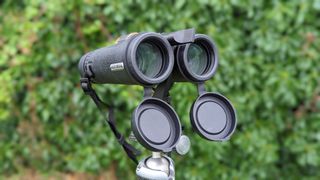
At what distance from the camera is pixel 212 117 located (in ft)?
4.07

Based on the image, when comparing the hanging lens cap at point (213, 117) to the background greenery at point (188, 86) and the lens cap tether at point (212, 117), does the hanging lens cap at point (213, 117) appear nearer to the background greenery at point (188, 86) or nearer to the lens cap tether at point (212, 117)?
the lens cap tether at point (212, 117)

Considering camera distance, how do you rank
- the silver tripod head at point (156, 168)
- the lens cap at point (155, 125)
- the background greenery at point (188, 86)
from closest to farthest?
the lens cap at point (155, 125) → the silver tripod head at point (156, 168) → the background greenery at point (188, 86)

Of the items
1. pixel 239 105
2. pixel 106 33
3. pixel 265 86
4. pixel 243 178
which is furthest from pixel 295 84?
pixel 106 33

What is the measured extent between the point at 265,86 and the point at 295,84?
16 cm

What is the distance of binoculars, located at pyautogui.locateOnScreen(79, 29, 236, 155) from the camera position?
1.11 m

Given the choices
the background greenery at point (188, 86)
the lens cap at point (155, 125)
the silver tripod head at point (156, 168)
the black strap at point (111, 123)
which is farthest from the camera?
the background greenery at point (188, 86)

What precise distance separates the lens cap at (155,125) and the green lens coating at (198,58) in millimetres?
188

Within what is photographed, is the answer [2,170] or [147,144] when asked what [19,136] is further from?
[147,144]

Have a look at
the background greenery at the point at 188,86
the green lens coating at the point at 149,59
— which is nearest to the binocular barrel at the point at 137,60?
the green lens coating at the point at 149,59

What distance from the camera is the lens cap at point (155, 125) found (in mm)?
1081

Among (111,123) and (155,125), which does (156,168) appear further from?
(111,123)

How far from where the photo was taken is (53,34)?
2377 mm

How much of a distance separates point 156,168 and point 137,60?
0.31 m

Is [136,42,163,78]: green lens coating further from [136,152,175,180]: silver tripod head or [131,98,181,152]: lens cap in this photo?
[136,152,175,180]: silver tripod head
